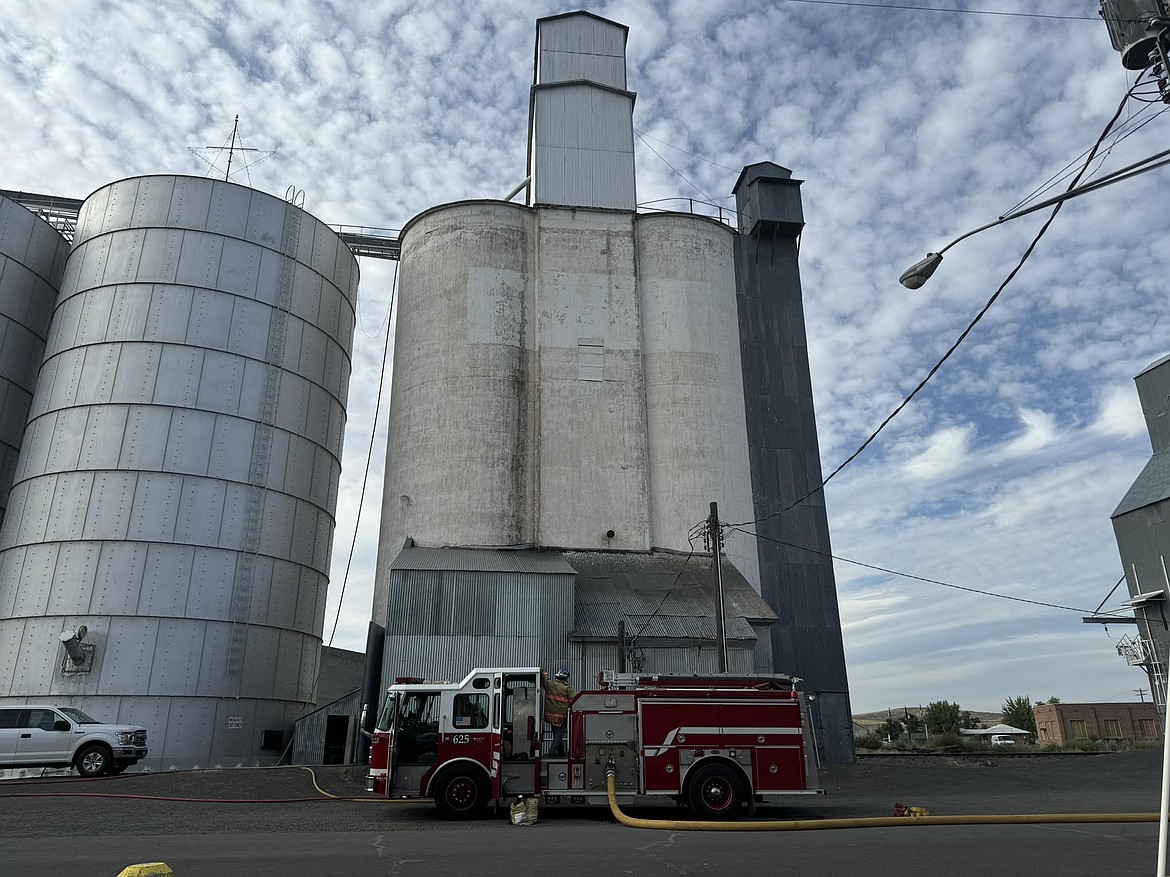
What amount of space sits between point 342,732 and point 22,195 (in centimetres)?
3375

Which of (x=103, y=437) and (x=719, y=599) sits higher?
(x=103, y=437)

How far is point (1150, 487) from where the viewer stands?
38.0 meters

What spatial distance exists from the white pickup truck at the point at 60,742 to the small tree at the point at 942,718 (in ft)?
244

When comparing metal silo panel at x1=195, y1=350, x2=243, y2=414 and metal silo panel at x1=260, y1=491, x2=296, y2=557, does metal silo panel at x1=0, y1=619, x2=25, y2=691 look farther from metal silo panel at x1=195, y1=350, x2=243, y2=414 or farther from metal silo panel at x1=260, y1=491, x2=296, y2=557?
metal silo panel at x1=195, y1=350, x2=243, y2=414

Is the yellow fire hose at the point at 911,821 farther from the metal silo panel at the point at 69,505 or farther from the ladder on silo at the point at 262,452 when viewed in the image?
the metal silo panel at the point at 69,505

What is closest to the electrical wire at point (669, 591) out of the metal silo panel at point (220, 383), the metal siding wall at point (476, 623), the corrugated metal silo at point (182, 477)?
the metal siding wall at point (476, 623)

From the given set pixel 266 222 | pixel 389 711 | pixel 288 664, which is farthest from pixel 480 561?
pixel 266 222

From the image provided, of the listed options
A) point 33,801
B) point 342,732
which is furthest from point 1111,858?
point 342,732

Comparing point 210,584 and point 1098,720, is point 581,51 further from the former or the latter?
point 1098,720

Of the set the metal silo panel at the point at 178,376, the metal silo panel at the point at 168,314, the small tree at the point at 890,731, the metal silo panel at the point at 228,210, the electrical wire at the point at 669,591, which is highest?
the metal silo panel at the point at 228,210

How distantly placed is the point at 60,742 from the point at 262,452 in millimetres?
13942

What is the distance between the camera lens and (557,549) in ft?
109

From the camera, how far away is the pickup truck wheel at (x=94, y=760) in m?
20.7

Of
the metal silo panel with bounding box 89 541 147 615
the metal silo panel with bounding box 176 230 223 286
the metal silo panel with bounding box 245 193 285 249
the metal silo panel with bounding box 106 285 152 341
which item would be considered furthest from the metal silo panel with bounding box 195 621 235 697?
the metal silo panel with bounding box 245 193 285 249
